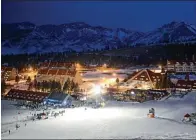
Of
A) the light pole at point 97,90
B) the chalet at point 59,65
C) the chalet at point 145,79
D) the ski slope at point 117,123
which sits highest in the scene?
the chalet at point 59,65

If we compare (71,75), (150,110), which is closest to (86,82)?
(71,75)

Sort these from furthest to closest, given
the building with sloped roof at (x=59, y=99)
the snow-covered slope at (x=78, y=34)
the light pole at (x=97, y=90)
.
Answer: the snow-covered slope at (x=78, y=34) < the light pole at (x=97, y=90) < the building with sloped roof at (x=59, y=99)

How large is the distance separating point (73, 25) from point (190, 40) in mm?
2960

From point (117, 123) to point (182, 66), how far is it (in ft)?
11.0

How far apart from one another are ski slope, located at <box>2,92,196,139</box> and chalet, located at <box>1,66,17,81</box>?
228cm

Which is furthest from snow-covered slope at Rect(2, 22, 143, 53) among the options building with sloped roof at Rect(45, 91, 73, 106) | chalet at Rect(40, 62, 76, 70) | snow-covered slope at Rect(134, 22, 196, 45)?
building with sloped roof at Rect(45, 91, 73, 106)

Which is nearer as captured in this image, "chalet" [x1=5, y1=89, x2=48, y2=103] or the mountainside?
"chalet" [x1=5, y1=89, x2=48, y2=103]

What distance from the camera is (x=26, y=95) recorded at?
9.25 meters

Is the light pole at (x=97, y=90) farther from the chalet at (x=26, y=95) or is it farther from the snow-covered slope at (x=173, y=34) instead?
the snow-covered slope at (x=173, y=34)

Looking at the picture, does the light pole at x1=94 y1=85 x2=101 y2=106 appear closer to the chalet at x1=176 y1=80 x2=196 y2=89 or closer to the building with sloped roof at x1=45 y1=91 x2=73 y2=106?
the building with sloped roof at x1=45 y1=91 x2=73 y2=106

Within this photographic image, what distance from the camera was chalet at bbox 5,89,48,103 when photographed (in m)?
8.97

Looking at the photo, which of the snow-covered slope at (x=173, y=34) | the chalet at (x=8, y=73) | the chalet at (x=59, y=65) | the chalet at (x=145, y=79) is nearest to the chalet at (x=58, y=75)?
the chalet at (x=59, y=65)

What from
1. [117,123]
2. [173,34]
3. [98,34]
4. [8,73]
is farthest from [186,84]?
[8,73]

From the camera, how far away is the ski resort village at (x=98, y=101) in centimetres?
638
